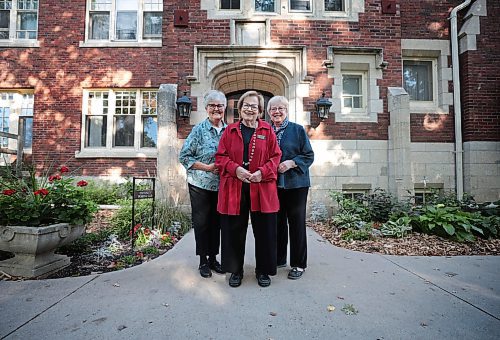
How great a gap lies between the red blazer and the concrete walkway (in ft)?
2.36

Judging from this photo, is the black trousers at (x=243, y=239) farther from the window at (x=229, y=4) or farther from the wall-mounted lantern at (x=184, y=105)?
the window at (x=229, y=4)

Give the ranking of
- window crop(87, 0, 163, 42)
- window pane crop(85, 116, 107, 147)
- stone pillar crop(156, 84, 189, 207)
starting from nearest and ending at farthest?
1. stone pillar crop(156, 84, 189, 207)
2. window pane crop(85, 116, 107, 147)
3. window crop(87, 0, 163, 42)

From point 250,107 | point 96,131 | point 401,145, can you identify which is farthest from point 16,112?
point 401,145

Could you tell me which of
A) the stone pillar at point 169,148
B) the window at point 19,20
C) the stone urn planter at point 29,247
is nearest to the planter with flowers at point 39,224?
the stone urn planter at point 29,247

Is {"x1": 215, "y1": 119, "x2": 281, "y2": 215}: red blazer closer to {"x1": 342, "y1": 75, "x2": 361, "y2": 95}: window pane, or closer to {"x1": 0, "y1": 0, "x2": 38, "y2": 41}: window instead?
{"x1": 342, "y1": 75, "x2": 361, "y2": 95}: window pane

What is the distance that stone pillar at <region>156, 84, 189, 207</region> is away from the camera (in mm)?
5926

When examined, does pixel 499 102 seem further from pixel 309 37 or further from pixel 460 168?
pixel 309 37

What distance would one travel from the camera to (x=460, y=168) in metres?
6.81

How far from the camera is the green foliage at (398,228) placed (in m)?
4.34

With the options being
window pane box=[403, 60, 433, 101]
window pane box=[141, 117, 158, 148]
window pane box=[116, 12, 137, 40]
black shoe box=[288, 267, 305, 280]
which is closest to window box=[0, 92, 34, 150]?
window pane box=[116, 12, 137, 40]

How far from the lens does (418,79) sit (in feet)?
24.7

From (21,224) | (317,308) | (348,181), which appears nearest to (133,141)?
(21,224)

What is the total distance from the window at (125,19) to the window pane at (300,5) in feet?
12.2

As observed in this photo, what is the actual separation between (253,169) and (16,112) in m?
8.77
